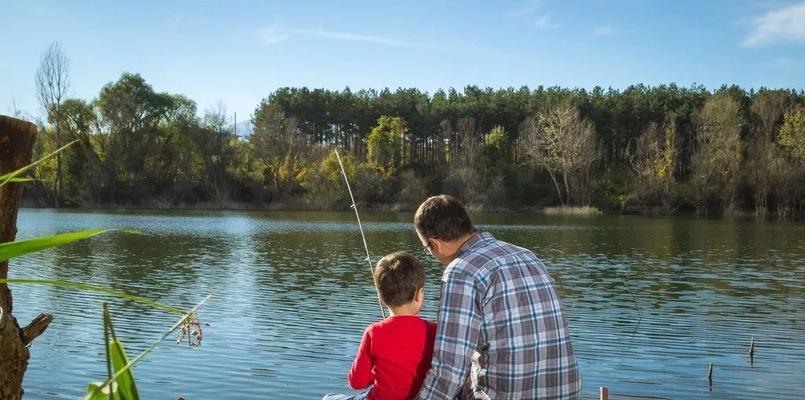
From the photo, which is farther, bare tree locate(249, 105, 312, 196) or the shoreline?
bare tree locate(249, 105, 312, 196)

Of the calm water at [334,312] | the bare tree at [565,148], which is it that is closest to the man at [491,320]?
the calm water at [334,312]

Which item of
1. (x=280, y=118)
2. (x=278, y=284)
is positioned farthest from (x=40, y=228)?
(x=280, y=118)

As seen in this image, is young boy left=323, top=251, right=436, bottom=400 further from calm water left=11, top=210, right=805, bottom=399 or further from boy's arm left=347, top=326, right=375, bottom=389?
calm water left=11, top=210, right=805, bottom=399

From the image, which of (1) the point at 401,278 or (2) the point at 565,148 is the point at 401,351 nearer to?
(1) the point at 401,278

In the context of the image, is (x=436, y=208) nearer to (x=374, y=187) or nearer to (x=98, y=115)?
(x=374, y=187)

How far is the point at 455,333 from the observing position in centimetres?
274

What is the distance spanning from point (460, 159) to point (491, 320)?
53.7 metres

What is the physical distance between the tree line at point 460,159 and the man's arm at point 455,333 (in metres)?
50.1

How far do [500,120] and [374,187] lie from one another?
1514 cm

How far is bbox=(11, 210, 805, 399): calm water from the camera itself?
8156 millimetres

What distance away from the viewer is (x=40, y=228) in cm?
2922

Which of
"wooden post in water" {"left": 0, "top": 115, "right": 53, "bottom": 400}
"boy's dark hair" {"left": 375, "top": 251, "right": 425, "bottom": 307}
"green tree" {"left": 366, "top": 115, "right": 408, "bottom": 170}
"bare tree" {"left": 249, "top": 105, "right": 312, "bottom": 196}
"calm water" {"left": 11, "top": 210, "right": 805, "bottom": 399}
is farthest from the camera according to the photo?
"green tree" {"left": 366, "top": 115, "right": 408, "bottom": 170}

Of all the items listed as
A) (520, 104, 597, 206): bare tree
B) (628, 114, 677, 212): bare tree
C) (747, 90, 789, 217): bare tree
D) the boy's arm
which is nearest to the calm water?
the boy's arm

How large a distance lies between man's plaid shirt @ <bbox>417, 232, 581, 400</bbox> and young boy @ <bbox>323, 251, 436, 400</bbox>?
23cm
